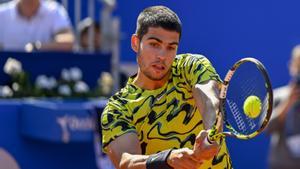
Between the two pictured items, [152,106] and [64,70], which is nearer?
[152,106]

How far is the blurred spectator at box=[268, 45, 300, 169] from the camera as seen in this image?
24.6 ft

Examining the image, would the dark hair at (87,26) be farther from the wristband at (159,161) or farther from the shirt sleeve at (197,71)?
the wristband at (159,161)

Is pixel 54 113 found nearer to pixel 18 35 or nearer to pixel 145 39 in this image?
pixel 18 35

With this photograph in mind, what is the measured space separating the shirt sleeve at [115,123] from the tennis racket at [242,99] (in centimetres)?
55

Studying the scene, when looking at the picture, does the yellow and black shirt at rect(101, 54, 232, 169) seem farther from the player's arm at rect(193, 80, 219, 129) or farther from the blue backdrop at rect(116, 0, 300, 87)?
the blue backdrop at rect(116, 0, 300, 87)

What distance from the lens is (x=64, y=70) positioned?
27.0ft

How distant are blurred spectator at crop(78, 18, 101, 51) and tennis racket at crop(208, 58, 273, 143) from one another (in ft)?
14.6

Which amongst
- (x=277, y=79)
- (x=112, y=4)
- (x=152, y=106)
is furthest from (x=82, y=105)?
(x=152, y=106)

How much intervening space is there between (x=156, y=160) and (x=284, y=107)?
3.33m

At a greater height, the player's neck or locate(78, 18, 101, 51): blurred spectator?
the player's neck

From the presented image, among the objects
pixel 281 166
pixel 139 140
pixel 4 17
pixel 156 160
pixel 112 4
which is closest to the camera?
pixel 156 160

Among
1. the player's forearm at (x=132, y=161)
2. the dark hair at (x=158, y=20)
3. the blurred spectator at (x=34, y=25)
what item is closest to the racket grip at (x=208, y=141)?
the player's forearm at (x=132, y=161)

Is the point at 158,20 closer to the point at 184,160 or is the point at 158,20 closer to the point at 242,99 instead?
the point at 242,99

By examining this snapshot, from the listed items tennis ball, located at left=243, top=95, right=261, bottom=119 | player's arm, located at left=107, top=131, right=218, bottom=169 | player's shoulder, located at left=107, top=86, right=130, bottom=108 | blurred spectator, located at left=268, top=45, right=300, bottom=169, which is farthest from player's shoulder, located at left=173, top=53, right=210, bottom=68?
blurred spectator, located at left=268, top=45, right=300, bottom=169
